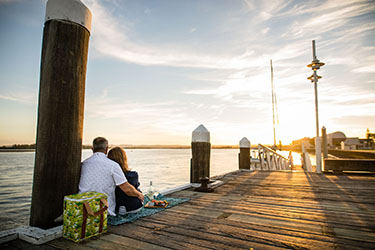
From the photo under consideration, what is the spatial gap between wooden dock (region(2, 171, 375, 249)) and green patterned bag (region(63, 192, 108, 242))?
0.33 ft

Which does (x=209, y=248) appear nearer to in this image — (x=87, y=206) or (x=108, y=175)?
(x=87, y=206)

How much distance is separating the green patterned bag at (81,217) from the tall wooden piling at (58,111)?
284mm

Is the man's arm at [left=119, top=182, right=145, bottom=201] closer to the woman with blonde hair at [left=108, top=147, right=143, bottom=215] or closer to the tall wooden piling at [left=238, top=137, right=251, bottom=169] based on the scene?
the woman with blonde hair at [left=108, top=147, right=143, bottom=215]

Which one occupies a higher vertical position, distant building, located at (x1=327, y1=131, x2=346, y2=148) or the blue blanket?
distant building, located at (x1=327, y1=131, x2=346, y2=148)

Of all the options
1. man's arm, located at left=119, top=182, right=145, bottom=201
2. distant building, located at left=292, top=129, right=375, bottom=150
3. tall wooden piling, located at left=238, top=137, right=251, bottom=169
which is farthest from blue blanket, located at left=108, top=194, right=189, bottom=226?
distant building, located at left=292, top=129, right=375, bottom=150

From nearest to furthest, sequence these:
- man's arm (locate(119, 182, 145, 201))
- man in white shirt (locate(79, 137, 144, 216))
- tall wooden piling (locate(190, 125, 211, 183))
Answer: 1. man in white shirt (locate(79, 137, 144, 216))
2. man's arm (locate(119, 182, 145, 201))
3. tall wooden piling (locate(190, 125, 211, 183))

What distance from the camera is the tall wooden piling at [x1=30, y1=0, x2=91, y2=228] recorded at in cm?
236

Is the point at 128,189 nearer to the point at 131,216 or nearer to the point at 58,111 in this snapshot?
the point at 131,216


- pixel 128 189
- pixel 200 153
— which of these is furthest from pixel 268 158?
pixel 128 189

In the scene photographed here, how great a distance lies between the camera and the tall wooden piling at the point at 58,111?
2.36 metres

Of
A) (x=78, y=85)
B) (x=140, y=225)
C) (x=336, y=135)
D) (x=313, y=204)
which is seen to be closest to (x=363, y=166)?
(x=313, y=204)

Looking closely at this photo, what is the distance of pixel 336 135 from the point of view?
9556 cm

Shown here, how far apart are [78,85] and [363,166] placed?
355 inches

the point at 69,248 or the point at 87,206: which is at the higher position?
the point at 87,206
